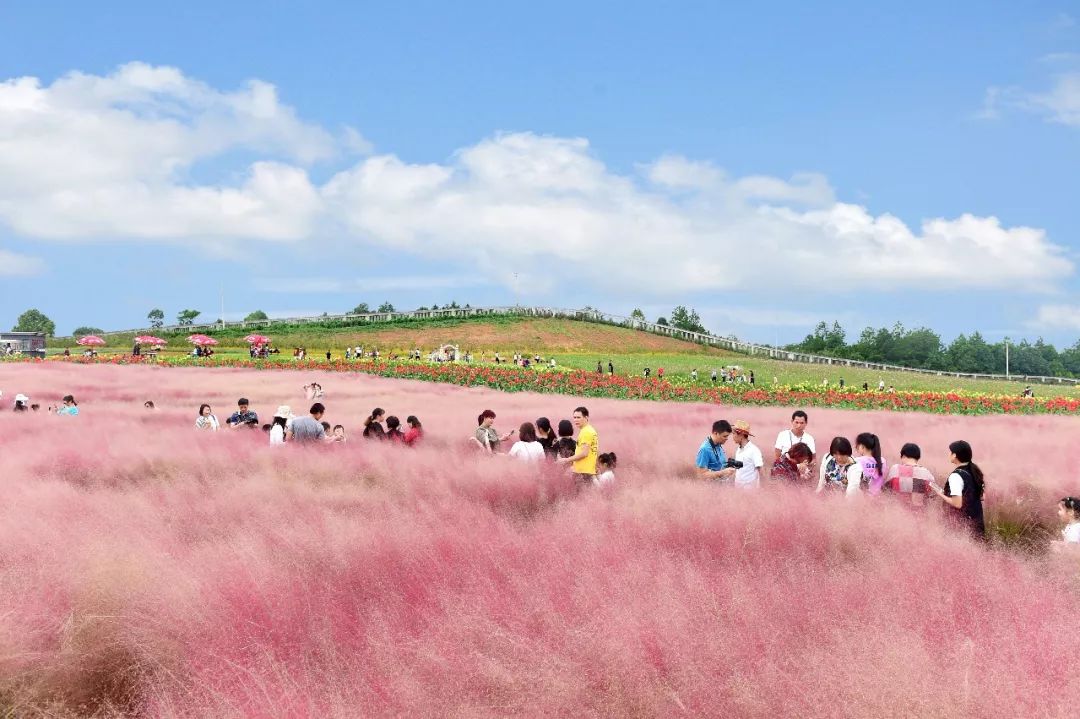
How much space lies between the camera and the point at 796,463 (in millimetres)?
10711

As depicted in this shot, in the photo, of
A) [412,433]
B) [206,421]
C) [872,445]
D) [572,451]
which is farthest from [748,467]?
[206,421]

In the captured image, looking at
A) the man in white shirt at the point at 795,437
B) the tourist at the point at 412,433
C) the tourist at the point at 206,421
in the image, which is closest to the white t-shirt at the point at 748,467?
the man in white shirt at the point at 795,437

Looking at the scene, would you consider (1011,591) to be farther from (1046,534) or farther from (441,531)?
(1046,534)

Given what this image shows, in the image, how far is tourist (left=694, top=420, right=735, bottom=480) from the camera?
32.3 feet

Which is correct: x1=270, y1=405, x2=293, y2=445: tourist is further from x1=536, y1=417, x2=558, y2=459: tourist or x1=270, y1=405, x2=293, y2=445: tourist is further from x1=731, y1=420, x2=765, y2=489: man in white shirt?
x1=731, y1=420, x2=765, y2=489: man in white shirt

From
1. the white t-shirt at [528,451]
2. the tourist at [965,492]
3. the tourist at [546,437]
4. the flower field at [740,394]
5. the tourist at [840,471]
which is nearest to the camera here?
the tourist at [965,492]

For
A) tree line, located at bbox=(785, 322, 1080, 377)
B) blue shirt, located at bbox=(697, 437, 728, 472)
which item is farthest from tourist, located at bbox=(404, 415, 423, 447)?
tree line, located at bbox=(785, 322, 1080, 377)

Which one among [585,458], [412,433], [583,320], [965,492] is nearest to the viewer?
[965,492]

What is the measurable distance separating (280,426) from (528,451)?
15.9ft

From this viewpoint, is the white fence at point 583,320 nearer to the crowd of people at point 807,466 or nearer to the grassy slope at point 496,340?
the grassy slope at point 496,340

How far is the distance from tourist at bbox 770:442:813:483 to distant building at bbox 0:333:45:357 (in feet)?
244

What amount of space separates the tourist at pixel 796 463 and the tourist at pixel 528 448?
10.3ft

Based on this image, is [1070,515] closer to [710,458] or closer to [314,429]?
[710,458]

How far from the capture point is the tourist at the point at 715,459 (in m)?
9.84
